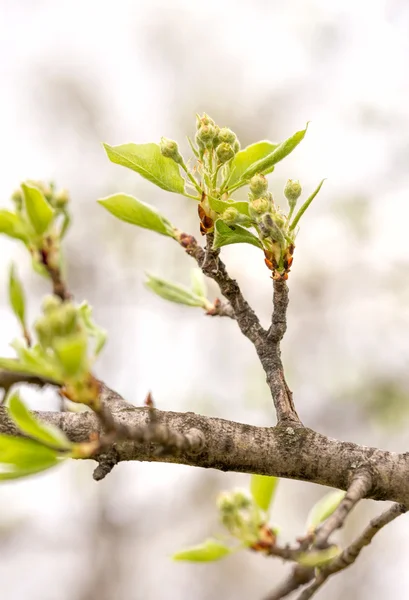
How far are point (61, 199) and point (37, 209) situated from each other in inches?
3.0

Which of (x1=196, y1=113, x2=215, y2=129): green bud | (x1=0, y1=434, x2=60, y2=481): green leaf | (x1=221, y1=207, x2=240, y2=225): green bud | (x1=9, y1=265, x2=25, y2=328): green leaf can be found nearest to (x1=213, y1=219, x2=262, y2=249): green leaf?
(x1=221, y1=207, x2=240, y2=225): green bud

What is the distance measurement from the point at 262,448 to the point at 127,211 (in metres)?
0.32

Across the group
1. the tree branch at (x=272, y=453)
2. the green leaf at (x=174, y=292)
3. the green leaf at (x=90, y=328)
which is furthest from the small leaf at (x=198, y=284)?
the tree branch at (x=272, y=453)

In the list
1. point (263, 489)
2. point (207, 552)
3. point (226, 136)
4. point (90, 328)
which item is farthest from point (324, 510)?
point (226, 136)

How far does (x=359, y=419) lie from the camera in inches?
131

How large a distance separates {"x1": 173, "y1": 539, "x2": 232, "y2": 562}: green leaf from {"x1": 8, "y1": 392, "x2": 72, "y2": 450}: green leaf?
0.22m

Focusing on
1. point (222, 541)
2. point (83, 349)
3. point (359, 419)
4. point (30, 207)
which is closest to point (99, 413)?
point (83, 349)

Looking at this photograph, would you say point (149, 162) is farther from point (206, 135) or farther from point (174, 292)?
point (174, 292)

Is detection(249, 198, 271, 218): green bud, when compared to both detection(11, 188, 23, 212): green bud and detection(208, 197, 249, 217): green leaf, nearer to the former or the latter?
detection(208, 197, 249, 217): green leaf

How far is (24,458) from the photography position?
0.58 m

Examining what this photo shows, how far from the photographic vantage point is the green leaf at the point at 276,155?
79 cm

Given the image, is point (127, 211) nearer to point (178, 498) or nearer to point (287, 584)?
point (287, 584)

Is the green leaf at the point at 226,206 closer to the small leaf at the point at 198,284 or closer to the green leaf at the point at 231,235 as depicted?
the green leaf at the point at 231,235

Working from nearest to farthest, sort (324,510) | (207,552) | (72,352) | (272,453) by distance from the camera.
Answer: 1. (72,352)
2. (207,552)
3. (272,453)
4. (324,510)
